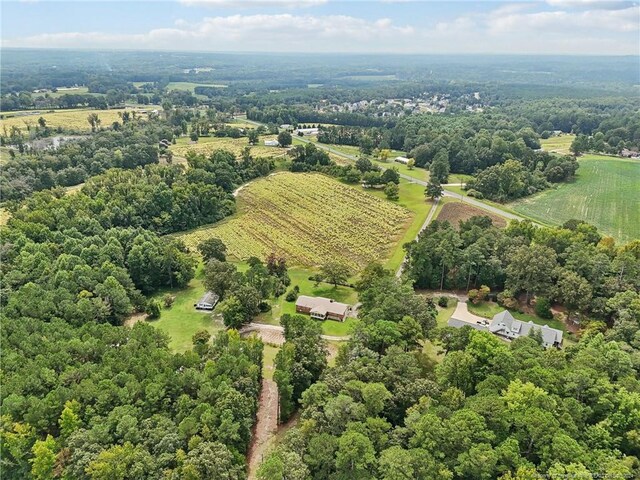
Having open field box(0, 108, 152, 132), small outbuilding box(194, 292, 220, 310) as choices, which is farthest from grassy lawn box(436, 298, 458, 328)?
open field box(0, 108, 152, 132)

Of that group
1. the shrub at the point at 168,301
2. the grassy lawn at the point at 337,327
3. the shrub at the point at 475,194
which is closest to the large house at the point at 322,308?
the grassy lawn at the point at 337,327

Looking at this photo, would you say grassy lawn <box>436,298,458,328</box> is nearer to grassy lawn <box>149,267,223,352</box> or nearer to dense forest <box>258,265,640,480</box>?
dense forest <box>258,265,640,480</box>

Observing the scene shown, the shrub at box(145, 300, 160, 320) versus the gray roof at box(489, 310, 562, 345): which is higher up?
the gray roof at box(489, 310, 562, 345)

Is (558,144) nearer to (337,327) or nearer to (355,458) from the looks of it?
(337,327)

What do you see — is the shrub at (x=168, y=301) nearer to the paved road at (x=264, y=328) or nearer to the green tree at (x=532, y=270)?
the paved road at (x=264, y=328)

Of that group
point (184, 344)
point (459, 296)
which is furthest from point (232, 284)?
point (459, 296)

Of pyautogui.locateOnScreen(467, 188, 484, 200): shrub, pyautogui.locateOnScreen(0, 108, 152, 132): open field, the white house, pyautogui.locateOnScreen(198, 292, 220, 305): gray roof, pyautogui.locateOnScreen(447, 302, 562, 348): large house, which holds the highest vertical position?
pyautogui.locateOnScreen(0, 108, 152, 132): open field
